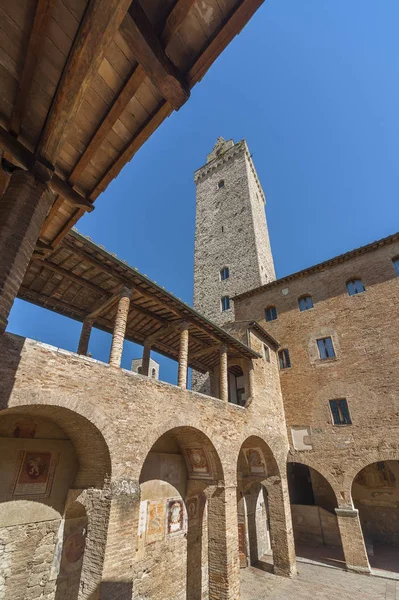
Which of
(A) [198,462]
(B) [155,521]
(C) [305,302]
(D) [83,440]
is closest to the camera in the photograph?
(D) [83,440]

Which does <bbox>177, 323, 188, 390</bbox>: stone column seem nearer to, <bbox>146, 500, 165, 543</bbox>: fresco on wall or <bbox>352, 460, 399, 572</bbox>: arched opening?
<bbox>146, 500, 165, 543</bbox>: fresco on wall

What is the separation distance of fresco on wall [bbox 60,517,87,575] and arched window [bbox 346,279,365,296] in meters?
15.6

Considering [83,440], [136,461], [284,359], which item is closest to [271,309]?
[284,359]

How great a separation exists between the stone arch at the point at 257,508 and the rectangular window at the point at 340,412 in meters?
3.69

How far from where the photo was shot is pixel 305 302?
17609mm

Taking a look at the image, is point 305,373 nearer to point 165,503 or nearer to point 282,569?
point 282,569

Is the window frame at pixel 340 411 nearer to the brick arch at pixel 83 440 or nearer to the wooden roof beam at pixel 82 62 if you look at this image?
the brick arch at pixel 83 440

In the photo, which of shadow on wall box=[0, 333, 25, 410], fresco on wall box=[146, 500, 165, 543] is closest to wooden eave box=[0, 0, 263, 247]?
shadow on wall box=[0, 333, 25, 410]

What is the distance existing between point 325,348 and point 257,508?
354 inches

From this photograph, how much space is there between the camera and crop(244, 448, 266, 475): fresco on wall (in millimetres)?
13688

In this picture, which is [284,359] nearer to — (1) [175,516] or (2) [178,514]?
(2) [178,514]

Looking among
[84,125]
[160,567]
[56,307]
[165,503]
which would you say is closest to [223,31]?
[84,125]

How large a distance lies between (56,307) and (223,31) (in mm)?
9937

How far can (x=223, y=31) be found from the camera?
7.39ft
